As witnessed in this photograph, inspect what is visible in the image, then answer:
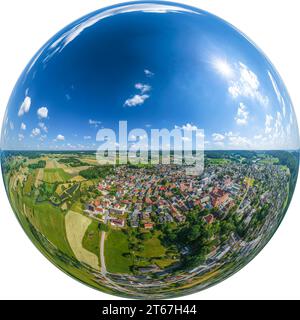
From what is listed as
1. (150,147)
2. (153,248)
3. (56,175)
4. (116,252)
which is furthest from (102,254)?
(150,147)

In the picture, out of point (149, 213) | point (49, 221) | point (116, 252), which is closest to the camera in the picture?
point (149, 213)

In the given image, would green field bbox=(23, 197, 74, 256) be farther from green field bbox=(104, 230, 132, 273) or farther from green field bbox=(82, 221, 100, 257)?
green field bbox=(104, 230, 132, 273)

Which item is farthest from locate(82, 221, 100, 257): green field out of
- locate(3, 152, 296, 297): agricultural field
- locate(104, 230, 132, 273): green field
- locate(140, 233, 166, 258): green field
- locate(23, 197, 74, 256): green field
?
locate(140, 233, 166, 258): green field

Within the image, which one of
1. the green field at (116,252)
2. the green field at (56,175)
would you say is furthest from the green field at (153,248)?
the green field at (56,175)

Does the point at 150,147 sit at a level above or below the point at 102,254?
above

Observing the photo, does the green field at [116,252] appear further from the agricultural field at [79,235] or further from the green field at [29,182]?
the green field at [29,182]

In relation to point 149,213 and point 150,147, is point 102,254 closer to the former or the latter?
point 149,213
